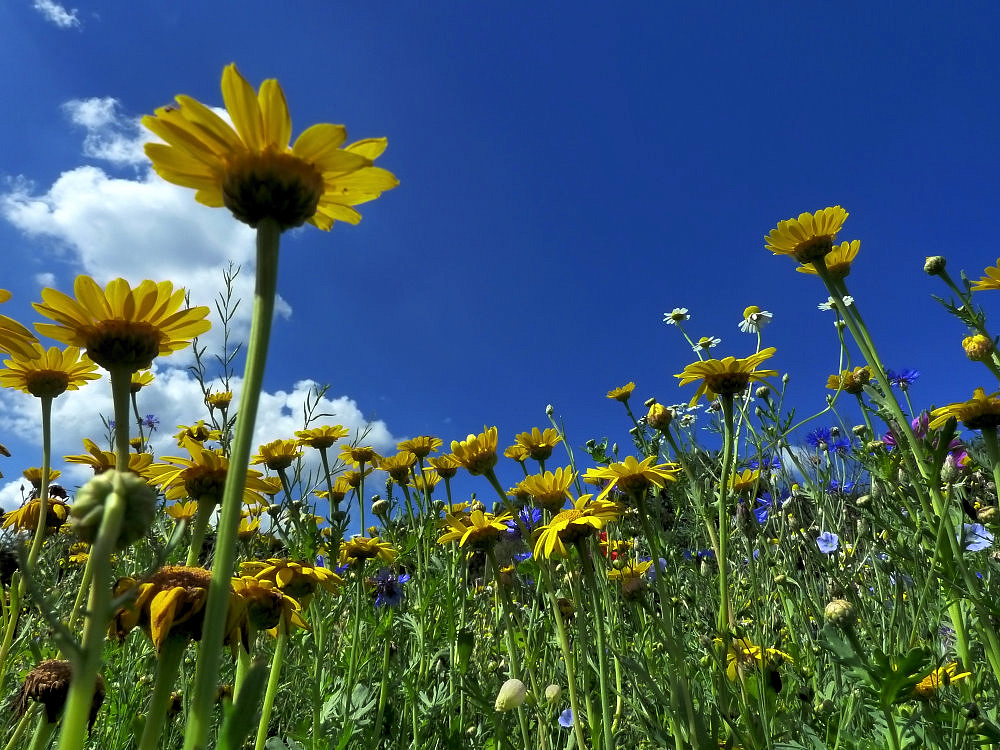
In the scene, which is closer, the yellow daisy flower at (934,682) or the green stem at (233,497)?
the green stem at (233,497)

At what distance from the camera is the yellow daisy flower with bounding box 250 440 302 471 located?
2826 millimetres

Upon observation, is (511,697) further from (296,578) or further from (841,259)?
(841,259)

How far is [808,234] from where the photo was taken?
232 cm

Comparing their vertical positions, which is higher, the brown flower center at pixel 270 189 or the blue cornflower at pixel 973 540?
the brown flower center at pixel 270 189

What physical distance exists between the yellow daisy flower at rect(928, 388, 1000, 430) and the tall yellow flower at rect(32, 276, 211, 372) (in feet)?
6.71

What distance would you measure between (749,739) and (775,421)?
148cm

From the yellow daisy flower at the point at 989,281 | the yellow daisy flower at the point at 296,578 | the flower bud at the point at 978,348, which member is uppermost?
the yellow daisy flower at the point at 989,281

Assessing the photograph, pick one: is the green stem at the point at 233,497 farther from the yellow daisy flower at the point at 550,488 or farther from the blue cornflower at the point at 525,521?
the blue cornflower at the point at 525,521

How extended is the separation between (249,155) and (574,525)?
1347 mm

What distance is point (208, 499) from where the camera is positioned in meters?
1.22

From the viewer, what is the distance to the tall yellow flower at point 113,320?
3.28 ft

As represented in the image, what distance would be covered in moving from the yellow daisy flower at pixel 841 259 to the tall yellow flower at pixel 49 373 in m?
2.42

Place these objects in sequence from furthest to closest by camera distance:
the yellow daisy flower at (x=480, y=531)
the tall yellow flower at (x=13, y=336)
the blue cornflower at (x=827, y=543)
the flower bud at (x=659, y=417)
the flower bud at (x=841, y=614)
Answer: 1. the blue cornflower at (x=827, y=543)
2. the flower bud at (x=659, y=417)
3. the yellow daisy flower at (x=480, y=531)
4. the flower bud at (x=841, y=614)
5. the tall yellow flower at (x=13, y=336)

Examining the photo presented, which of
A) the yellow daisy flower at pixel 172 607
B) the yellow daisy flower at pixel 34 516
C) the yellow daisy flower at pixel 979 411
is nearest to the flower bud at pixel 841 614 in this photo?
the yellow daisy flower at pixel 979 411
